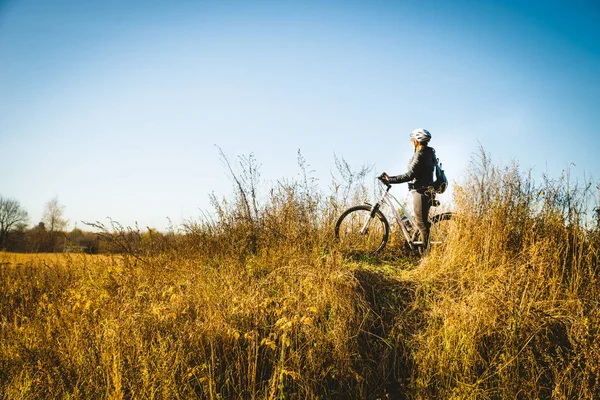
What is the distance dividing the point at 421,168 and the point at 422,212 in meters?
0.83

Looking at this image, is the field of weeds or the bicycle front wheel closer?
the field of weeds

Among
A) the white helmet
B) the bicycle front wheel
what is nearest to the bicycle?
the bicycle front wheel

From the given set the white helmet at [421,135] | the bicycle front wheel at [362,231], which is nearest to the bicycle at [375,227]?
the bicycle front wheel at [362,231]

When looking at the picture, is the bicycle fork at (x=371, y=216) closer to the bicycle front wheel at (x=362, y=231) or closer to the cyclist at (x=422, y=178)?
the bicycle front wheel at (x=362, y=231)

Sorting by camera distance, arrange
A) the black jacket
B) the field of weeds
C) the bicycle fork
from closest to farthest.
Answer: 1. the field of weeds
2. the black jacket
3. the bicycle fork

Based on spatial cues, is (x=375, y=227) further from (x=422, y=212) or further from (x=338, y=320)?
(x=338, y=320)

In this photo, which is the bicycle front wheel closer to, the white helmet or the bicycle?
the bicycle

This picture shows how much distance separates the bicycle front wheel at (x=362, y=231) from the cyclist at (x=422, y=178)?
680 mm

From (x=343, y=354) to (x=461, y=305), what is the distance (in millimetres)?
1707

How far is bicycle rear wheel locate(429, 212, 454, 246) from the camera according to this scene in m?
5.32

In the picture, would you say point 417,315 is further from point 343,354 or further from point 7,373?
point 7,373

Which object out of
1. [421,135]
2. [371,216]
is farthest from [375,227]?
[421,135]

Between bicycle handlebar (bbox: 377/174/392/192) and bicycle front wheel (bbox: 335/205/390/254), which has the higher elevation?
bicycle handlebar (bbox: 377/174/392/192)

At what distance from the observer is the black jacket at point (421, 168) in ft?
17.4
